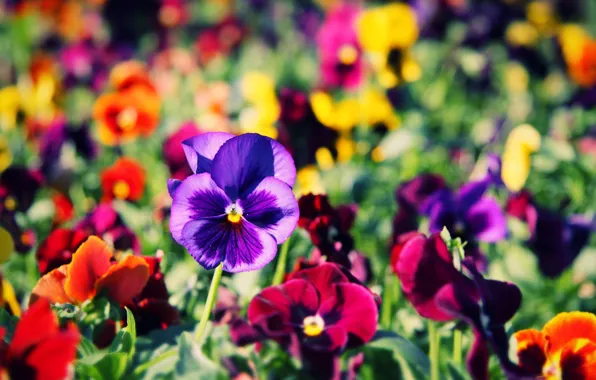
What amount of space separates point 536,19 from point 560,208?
7.26ft

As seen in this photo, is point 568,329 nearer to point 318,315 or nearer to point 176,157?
point 318,315

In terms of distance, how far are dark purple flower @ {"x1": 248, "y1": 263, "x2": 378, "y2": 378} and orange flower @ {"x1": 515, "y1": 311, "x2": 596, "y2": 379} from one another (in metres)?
0.19

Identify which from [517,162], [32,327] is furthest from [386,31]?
[32,327]

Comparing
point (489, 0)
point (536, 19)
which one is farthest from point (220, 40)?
point (536, 19)

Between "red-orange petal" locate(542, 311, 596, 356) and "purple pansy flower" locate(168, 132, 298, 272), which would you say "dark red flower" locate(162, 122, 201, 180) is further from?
"red-orange petal" locate(542, 311, 596, 356)

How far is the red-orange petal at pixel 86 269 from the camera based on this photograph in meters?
0.78

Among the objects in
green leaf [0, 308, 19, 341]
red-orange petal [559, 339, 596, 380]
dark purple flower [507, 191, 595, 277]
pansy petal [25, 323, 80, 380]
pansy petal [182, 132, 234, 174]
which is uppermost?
pansy petal [182, 132, 234, 174]

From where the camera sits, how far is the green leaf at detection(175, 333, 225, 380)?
64 cm

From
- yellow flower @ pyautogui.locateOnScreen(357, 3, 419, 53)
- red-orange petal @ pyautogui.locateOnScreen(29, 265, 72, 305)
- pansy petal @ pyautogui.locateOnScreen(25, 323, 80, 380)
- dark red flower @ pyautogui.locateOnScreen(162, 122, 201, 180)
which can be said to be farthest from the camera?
yellow flower @ pyautogui.locateOnScreen(357, 3, 419, 53)

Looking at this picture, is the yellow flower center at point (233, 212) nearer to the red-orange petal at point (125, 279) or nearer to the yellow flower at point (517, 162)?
the red-orange petal at point (125, 279)

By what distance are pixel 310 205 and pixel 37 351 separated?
45cm

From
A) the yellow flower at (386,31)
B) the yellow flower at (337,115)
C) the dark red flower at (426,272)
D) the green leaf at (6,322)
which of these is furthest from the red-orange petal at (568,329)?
the yellow flower at (386,31)

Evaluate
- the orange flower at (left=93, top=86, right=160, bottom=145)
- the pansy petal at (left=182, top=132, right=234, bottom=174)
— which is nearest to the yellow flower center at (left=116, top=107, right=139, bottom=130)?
the orange flower at (left=93, top=86, right=160, bottom=145)

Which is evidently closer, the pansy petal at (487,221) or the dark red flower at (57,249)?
the dark red flower at (57,249)
